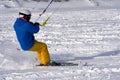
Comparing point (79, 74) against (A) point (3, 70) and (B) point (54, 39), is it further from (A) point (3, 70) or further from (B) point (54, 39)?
(B) point (54, 39)

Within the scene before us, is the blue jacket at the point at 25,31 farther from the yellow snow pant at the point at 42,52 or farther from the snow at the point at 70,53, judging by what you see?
the snow at the point at 70,53

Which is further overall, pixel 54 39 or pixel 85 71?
pixel 54 39

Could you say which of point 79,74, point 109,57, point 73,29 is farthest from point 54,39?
point 79,74

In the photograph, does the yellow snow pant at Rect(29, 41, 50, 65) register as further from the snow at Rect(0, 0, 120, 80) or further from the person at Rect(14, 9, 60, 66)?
the snow at Rect(0, 0, 120, 80)

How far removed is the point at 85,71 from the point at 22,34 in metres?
2.02

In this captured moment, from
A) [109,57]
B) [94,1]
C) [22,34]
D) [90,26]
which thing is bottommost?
[94,1]

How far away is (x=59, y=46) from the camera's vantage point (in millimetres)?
14148

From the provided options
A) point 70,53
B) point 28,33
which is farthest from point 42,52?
point 70,53

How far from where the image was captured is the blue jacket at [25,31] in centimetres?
1059

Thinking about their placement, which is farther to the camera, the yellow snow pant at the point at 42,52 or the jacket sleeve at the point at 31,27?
the yellow snow pant at the point at 42,52

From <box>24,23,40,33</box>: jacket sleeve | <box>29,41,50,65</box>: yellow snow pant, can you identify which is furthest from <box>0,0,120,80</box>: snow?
<box>24,23,40,33</box>: jacket sleeve

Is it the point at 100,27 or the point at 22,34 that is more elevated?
the point at 22,34

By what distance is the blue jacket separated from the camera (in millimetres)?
10594

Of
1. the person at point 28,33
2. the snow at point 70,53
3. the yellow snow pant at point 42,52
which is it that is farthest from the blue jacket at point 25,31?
the snow at point 70,53
